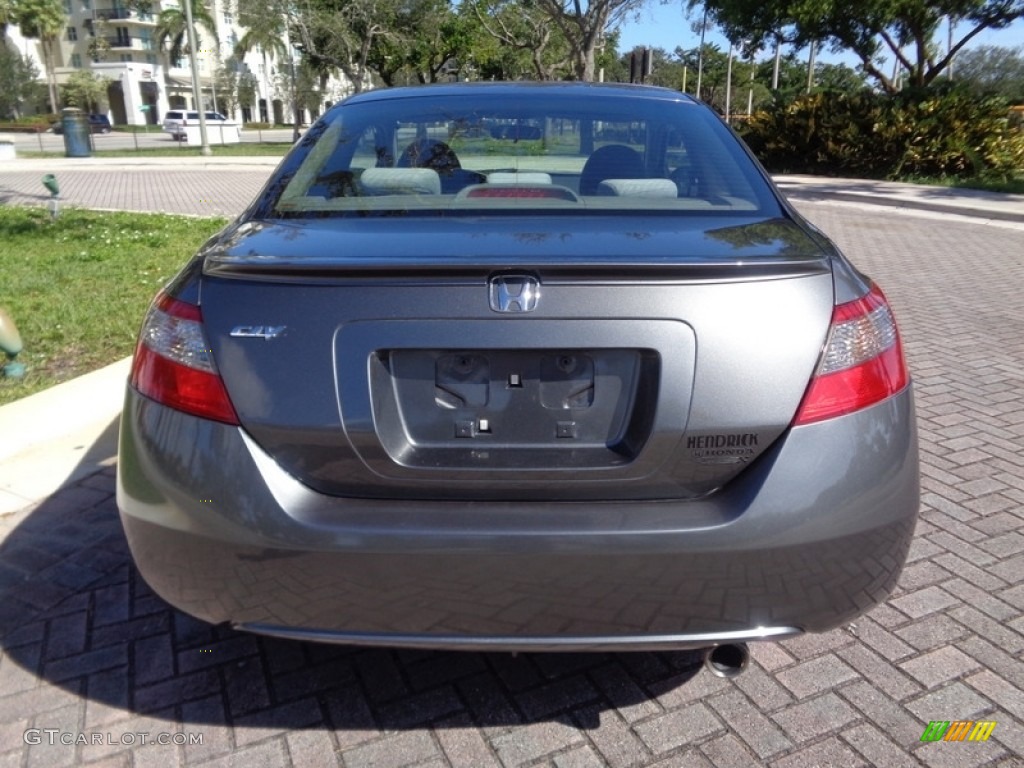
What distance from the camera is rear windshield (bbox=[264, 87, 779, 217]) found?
278cm

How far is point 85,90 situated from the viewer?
67.6 metres

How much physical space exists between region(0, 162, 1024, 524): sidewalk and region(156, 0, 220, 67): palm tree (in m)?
47.7

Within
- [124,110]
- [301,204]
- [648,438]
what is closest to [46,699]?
[301,204]

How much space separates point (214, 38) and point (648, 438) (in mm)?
78307

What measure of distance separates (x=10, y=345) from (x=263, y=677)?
3308mm

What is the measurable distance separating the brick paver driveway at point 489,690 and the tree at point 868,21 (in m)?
19.2

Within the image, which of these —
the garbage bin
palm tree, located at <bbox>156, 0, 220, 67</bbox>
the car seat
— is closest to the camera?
the car seat

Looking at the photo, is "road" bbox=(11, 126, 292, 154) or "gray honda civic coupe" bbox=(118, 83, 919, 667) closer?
"gray honda civic coupe" bbox=(118, 83, 919, 667)

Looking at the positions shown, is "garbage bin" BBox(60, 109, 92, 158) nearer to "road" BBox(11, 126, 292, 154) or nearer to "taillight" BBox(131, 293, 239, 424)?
"road" BBox(11, 126, 292, 154)

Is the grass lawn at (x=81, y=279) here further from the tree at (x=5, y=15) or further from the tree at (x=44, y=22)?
the tree at (x=44, y=22)

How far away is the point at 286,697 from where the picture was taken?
244 cm

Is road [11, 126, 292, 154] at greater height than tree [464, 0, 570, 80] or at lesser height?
lesser

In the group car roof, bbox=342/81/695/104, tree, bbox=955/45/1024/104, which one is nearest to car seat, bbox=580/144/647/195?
car roof, bbox=342/81/695/104

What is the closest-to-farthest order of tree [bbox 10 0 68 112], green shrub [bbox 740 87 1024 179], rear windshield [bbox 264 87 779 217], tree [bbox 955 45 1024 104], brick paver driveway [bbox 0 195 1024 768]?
brick paver driveway [bbox 0 195 1024 768], rear windshield [bbox 264 87 779 217], green shrub [bbox 740 87 1024 179], tree [bbox 955 45 1024 104], tree [bbox 10 0 68 112]
